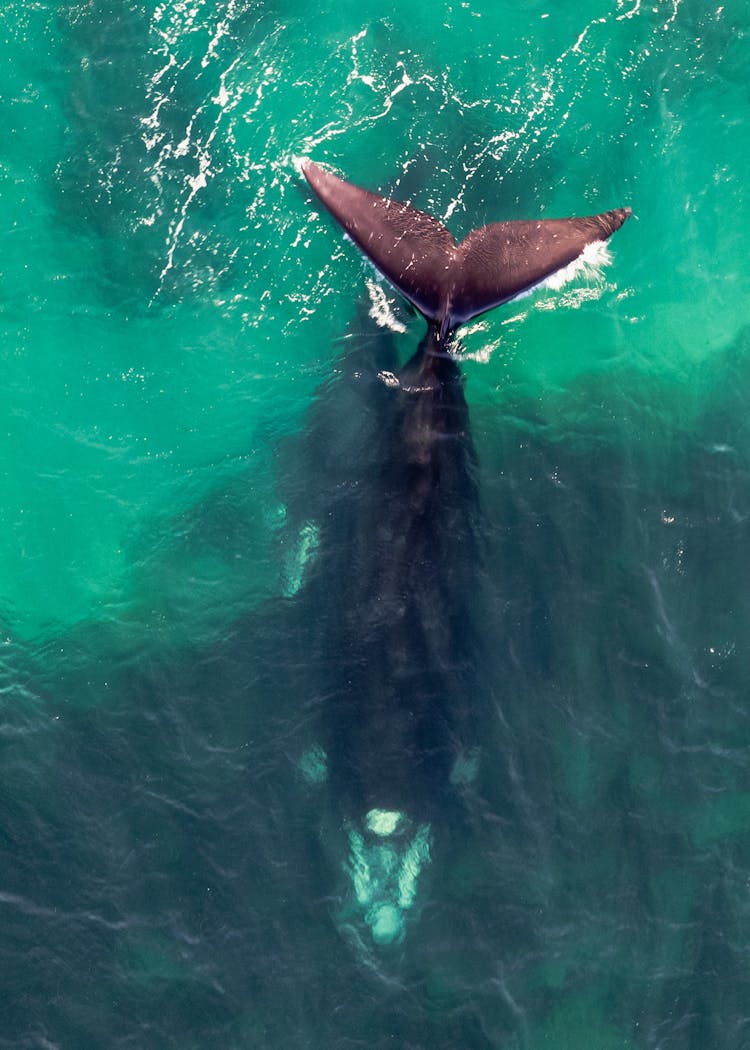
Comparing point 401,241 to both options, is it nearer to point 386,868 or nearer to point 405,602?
point 405,602

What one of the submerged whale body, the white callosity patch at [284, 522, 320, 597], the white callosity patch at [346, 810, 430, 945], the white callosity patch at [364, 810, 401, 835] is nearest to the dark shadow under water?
the white callosity patch at [284, 522, 320, 597]

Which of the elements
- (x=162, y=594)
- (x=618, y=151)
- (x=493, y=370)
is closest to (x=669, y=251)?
(x=618, y=151)

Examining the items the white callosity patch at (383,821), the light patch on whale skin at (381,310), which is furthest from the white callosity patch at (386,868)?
the light patch on whale skin at (381,310)

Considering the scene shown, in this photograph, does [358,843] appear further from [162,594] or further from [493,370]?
[493,370]

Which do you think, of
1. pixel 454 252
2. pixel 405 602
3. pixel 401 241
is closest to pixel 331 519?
pixel 405 602

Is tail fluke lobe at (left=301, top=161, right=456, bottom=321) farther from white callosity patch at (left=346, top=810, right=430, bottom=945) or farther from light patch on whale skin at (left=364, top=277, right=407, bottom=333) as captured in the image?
white callosity patch at (left=346, top=810, right=430, bottom=945)

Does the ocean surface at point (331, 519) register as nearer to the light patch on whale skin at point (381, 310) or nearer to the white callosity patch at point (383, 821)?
the light patch on whale skin at point (381, 310)
